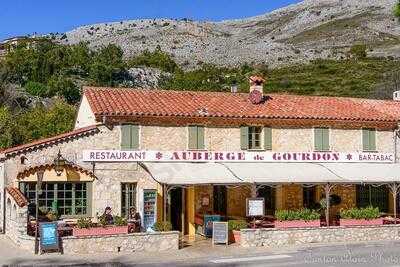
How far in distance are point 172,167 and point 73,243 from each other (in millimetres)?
6264

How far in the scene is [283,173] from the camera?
27375mm

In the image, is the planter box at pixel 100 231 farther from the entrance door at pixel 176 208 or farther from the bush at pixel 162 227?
the entrance door at pixel 176 208

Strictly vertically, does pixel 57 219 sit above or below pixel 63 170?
below

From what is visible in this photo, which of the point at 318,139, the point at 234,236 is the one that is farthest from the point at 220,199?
the point at 318,139

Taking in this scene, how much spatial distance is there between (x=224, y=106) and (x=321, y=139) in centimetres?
500

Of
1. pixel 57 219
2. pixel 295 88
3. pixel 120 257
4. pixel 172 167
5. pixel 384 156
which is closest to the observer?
pixel 120 257

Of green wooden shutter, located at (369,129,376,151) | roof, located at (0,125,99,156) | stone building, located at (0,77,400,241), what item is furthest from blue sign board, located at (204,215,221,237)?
green wooden shutter, located at (369,129,376,151)

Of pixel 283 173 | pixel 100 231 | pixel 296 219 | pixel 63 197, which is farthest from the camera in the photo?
pixel 283 173

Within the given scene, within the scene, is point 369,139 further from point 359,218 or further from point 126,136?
point 126,136

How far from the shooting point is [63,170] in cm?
2520

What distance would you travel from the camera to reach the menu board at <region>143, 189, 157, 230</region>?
85.6ft

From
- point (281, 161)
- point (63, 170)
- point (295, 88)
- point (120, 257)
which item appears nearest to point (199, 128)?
point (281, 161)

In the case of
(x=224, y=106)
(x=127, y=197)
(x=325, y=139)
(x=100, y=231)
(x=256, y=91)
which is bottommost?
(x=100, y=231)

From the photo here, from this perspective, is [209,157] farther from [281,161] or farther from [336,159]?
[336,159]
